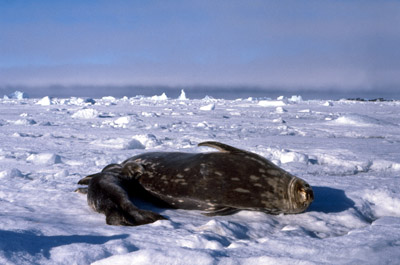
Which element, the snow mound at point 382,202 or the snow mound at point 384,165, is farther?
the snow mound at point 384,165

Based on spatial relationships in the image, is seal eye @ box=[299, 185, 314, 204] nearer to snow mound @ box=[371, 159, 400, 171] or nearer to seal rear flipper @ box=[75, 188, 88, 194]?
seal rear flipper @ box=[75, 188, 88, 194]

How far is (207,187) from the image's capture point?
2.56m

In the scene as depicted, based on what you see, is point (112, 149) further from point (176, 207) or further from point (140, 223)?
point (140, 223)

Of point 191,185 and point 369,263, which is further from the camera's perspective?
point 191,185

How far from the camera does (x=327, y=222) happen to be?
7.79ft

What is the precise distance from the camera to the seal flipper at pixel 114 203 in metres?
2.20

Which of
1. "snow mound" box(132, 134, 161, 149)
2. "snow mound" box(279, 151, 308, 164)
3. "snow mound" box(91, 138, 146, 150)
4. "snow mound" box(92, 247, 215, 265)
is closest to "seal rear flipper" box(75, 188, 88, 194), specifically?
"snow mound" box(92, 247, 215, 265)

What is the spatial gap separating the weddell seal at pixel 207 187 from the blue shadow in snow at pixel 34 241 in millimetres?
402

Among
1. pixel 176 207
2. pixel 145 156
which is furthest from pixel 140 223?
pixel 145 156

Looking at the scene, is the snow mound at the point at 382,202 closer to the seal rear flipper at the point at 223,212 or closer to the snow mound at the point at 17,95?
the seal rear flipper at the point at 223,212

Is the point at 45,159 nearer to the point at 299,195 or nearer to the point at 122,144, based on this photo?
the point at 122,144

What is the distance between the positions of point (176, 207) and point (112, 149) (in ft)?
11.2

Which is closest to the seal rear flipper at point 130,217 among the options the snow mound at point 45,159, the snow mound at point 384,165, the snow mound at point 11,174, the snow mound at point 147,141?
the snow mound at point 11,174

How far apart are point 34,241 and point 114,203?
0.71 meters
